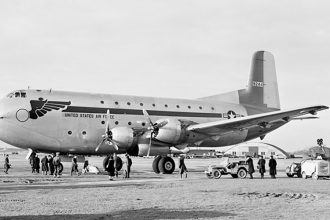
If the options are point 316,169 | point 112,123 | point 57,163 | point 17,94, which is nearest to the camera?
point 316,169

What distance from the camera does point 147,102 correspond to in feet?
92.1

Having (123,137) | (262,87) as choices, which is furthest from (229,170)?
(262,87)

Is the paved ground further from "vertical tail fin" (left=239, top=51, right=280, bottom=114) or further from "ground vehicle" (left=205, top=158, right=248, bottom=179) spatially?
"vertical tail fin" (left=239, top=51, right=280, bottom=114)

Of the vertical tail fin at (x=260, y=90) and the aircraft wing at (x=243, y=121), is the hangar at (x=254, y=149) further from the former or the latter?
the aircraft wing at (x=243, y=121)

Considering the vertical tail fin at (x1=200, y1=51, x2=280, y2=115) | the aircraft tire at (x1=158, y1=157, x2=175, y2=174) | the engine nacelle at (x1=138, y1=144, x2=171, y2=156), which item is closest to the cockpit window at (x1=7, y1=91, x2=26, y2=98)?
the engine nacelle at (x1=138, y1=144, x2=171, y2=156)

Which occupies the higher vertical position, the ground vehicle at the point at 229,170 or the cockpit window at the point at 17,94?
the cockpit window at the point at 17,94

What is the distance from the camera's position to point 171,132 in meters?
25.8

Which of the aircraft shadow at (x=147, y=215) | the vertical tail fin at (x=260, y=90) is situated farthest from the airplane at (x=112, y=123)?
the aircraft shadow at (x=147, y=215)

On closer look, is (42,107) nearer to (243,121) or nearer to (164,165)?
(164,165)

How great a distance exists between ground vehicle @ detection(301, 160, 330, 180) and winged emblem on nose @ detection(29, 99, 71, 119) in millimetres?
13659

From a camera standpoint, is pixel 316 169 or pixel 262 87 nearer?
pixel 316 169

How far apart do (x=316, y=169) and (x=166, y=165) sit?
8611 millimetres

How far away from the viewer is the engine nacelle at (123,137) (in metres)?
25.6

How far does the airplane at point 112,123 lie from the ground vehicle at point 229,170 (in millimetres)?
2999
